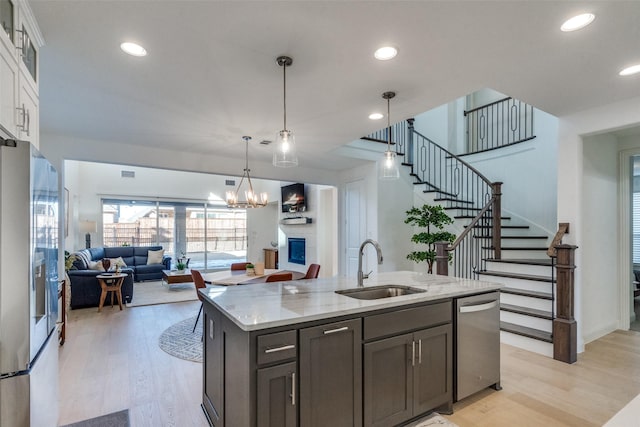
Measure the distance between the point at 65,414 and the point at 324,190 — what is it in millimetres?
6286

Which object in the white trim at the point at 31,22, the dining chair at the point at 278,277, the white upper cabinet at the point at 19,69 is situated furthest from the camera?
the dining chair at the point at 278,277

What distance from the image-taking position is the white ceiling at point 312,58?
1860 millimetres

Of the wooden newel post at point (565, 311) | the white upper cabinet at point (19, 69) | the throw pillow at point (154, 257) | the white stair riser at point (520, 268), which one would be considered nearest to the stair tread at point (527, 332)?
the wooden newel post at point (565, 311)

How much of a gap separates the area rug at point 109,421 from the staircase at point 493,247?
3.33 m

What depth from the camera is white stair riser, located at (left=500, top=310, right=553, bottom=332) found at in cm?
356

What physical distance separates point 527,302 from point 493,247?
3.01 feet

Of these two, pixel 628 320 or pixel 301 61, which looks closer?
pixel 301 61

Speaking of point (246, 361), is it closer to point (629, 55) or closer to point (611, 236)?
point (629, 55)

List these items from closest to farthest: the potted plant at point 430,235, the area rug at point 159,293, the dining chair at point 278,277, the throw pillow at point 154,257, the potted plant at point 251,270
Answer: the dining chair at point 278,277 < the potted plant at point 430,235 < the potted plant at point 251,270 < the area rug at point 159,293 < the throw pillow at point 154,257

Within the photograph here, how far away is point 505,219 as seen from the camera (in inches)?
222

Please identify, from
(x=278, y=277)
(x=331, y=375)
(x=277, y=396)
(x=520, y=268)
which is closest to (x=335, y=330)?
(x=331, y=375)

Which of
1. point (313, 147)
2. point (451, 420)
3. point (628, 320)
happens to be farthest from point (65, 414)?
point (628, 320)

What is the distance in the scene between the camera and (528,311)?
372cm

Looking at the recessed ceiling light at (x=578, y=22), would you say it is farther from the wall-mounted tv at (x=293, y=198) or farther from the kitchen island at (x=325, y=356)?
the wall-mounted tv at (x=293, y=198)
